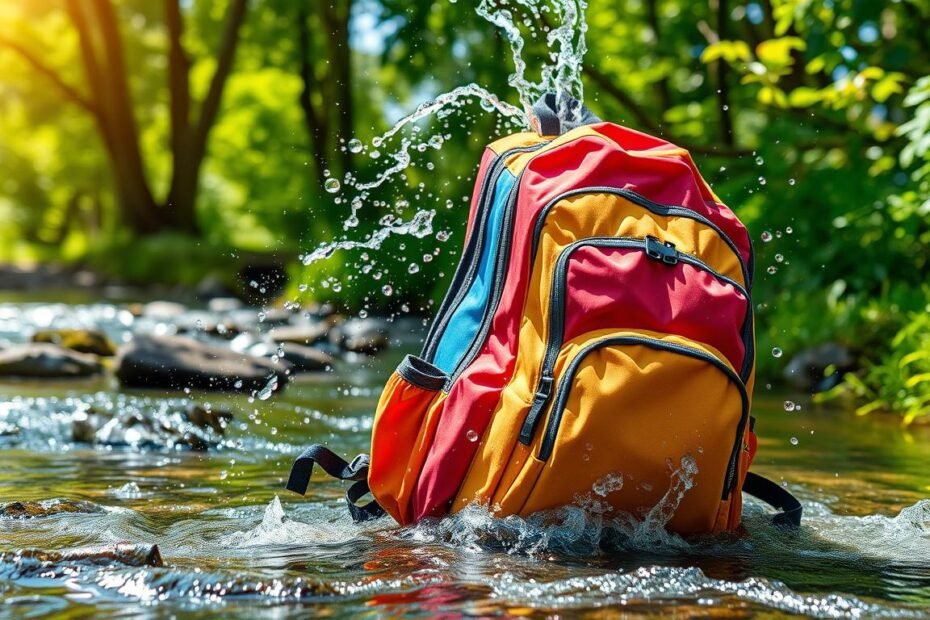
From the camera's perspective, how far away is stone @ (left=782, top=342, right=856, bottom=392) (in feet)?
25.8

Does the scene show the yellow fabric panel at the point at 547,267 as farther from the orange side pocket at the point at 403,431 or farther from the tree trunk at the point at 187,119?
the tree trunk at the point at 187,119

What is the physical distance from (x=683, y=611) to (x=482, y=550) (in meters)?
0.67

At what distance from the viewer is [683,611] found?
2.37 meters

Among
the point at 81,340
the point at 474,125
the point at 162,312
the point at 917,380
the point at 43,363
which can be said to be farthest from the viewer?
the point at 474,125

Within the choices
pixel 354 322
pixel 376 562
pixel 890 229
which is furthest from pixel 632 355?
pixel 354 322

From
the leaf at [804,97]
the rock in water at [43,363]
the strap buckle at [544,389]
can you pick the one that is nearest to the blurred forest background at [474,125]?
the leaf at [804,97]

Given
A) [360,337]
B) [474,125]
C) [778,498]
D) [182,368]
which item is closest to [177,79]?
[474,125]

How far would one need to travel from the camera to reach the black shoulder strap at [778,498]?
3.44 meters

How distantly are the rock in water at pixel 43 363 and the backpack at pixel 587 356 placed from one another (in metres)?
5.56

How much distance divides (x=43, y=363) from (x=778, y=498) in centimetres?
607

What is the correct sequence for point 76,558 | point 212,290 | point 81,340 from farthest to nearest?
point 212,290, point 81,340, point 76,558

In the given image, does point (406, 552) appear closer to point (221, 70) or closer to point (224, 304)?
point (224, 304)

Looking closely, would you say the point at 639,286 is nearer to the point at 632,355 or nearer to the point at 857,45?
the point at 632,355

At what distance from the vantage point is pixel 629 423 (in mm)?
2816
